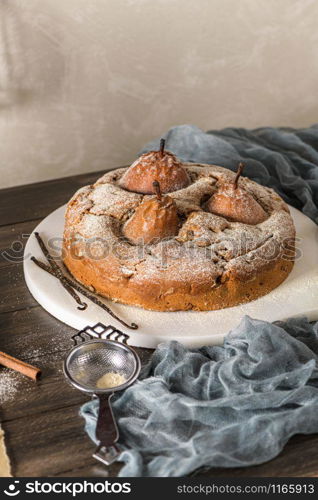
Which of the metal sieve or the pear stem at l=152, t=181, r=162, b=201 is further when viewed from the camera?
the pear stem at l=152, t=181, r=162, b=201

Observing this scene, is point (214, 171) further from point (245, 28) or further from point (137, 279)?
point (245, 28)

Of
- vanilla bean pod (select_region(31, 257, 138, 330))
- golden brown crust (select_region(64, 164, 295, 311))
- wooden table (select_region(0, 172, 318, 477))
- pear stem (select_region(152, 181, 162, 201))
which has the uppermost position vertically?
pear stem (select_region(152, 181, 162, 201))

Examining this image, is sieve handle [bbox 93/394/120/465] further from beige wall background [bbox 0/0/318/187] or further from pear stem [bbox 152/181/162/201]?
beige wall background [bbox 0/0/318/187]

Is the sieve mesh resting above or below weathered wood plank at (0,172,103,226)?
above

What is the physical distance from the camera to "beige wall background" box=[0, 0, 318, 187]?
200 centimetres

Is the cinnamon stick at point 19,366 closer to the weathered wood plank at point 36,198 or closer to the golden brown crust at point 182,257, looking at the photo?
the golden brown crust at point 182,257

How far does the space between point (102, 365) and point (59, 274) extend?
319mm

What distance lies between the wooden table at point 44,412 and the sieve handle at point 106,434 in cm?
1

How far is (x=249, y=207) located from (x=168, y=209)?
21cm

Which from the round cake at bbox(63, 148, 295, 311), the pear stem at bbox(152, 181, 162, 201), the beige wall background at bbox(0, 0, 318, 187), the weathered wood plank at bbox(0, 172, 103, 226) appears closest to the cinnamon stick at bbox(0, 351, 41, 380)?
the round cake at bbox(63, 148, 295, 311)

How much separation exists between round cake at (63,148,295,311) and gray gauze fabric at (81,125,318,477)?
5.1 inches

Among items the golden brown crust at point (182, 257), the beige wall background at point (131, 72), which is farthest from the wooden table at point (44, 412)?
the beige wall background at point (131, 72)

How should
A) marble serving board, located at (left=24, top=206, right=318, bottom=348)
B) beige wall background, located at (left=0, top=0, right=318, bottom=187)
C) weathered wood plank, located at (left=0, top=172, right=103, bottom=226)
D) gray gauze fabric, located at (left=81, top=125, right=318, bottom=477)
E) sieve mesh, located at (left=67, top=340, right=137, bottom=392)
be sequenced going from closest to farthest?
gray gauze fabric, located at (left=81, top=125, right=318, bottom=477)
sieve mesh, located at (left=67, top=340, right=137, bottom=392)
marble serving board, located at (left=24, top=206, right=318, bottom=348)
weathered wood plank, located at (left=0, top=172, right=103, bottom=226)
beige wall background, located at (left=0, top=0, right=318, bottom=187)

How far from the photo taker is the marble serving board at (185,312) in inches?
50.6
